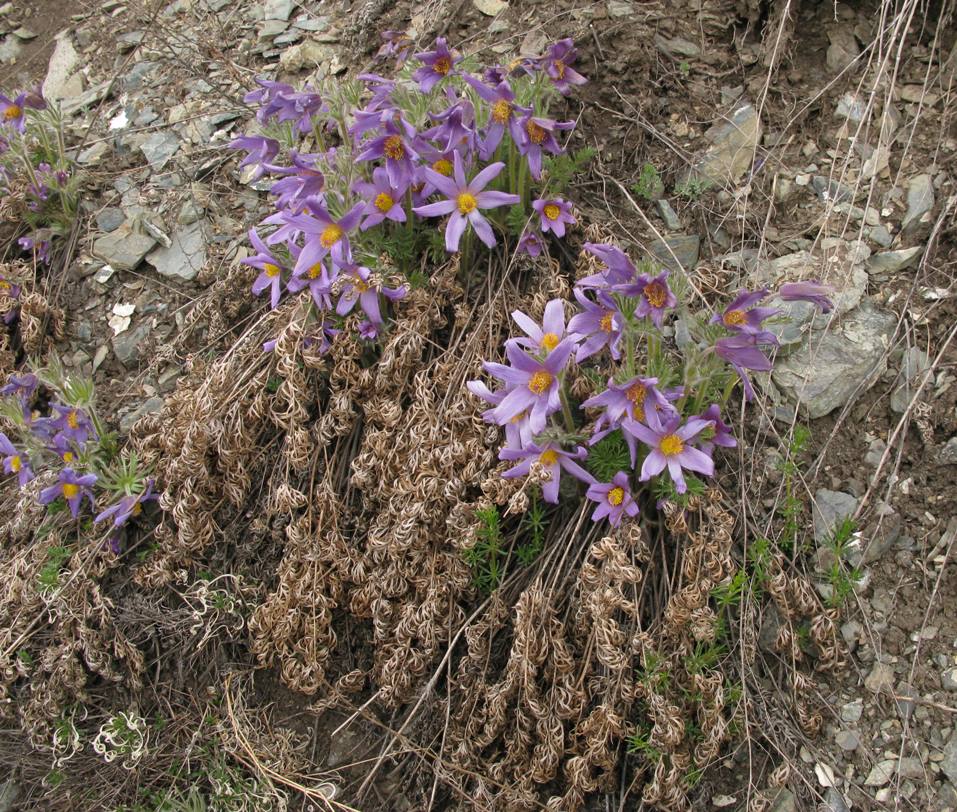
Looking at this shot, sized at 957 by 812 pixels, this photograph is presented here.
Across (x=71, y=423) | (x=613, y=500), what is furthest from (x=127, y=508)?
(x=613, y=500)

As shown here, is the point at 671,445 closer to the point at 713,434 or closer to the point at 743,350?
the point at 713,434

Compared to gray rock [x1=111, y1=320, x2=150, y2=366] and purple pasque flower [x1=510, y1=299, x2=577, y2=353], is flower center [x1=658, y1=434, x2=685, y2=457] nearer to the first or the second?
purple pasque flower [x1=510, y1=299, x2=577, y2=353]

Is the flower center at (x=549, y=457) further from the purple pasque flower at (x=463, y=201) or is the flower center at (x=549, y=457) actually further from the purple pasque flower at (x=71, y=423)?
the purple pasque flower at (x=71, y=423)

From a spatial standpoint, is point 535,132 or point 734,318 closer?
point 734,318

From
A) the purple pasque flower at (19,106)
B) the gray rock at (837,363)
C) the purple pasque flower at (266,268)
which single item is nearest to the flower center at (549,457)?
the gray rock at (837,363)

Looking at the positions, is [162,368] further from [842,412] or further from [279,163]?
[842,412]

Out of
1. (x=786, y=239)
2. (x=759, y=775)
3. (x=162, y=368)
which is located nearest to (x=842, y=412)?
(x=786, y=239)
